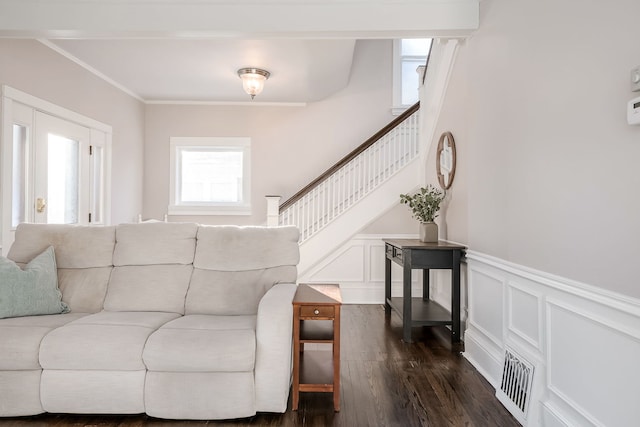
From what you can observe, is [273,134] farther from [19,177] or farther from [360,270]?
[19,177]

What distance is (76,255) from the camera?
287cm

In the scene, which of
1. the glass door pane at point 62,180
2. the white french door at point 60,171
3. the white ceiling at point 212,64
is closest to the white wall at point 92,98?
the white ceiling at point 212,64

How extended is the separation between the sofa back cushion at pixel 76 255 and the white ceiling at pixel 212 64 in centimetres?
212

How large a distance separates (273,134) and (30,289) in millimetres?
4344

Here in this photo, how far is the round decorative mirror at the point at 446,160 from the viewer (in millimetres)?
3742

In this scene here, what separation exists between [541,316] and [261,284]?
171cm

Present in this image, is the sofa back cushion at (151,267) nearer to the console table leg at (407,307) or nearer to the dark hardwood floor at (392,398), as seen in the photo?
the dark hardwood floor at (392,398)

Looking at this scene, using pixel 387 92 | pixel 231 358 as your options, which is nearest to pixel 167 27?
pixel 231 358

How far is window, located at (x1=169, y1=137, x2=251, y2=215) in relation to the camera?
20.9ft

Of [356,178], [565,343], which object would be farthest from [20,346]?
[356,178]

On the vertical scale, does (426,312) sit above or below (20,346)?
below

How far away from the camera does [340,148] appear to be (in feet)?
20.7

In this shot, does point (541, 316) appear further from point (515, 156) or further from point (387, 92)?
point (387, 92)

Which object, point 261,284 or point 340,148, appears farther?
point 340,148
